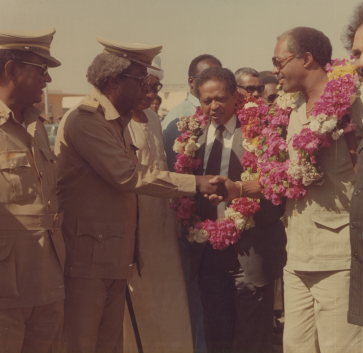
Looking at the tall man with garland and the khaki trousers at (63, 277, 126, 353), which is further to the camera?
the tall man with garland

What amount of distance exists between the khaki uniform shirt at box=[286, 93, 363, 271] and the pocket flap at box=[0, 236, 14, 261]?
1.91 m

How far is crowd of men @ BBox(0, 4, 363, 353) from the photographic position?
10.3ft

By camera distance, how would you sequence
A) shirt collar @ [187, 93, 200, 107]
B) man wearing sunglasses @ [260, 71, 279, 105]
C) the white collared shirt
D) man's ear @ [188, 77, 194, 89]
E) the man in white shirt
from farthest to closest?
man wearing sunglasses @ [260, 71, 279, 105] < man's ear @ [188, 77, 194, 89] < shirt collar @ [187, 93, 200, 107] < the man in white shirt < the white collared shirt

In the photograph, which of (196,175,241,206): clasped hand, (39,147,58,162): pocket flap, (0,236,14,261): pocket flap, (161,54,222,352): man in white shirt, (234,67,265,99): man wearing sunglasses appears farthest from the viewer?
(234,67,265,99): man wearing sunglasses

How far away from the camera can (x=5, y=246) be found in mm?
3068

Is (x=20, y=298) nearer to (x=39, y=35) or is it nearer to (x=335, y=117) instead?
(x=39, y=35)

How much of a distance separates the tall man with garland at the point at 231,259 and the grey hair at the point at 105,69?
1.03 m

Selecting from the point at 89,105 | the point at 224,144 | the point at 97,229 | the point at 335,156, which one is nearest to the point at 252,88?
the point at 224,144

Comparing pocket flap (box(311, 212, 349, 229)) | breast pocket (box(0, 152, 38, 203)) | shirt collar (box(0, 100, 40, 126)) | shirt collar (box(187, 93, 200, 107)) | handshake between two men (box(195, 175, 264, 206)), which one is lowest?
pocket flap (box(311, 212, 349, 229))

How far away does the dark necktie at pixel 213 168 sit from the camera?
4.53m

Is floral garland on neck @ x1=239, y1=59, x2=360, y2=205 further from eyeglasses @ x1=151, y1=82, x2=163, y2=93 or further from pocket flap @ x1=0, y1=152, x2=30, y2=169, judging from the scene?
pocket flap @ x1=0, y1=152, x2=30, y2=169

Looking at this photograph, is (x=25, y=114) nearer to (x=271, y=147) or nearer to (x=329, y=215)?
(x=271, y=147)

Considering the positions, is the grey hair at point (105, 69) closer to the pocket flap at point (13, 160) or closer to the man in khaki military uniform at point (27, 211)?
the man in khaki military uniform at point (27, 211)

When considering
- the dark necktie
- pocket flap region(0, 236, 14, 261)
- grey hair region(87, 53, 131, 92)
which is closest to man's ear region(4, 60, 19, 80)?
grey hair region(87, 53, 131, 92)
